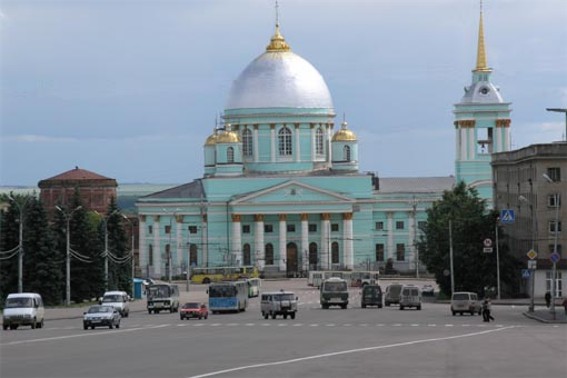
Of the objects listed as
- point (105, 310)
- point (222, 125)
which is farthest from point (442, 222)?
point (222, 125)

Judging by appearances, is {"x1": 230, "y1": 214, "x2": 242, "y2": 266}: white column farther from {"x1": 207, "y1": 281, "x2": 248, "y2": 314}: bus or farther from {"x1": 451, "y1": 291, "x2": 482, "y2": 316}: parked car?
{"x1": 451, "y1": 291, "x2": 482, "y2": 316}: parked car

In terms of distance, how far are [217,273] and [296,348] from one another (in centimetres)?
10173

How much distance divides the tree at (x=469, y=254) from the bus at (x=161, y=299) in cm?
1822

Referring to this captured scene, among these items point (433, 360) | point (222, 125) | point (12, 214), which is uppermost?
point (222, 125)

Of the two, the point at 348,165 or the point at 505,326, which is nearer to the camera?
the point at 505,326

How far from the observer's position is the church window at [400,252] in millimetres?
165500

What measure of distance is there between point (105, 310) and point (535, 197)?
40.5 meters

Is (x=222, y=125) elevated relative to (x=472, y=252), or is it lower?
elevated

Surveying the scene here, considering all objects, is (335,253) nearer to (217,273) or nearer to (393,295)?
(217,273)

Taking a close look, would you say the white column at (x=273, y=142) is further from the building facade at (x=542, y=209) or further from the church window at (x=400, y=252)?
the building facade at (x=542, y=209)

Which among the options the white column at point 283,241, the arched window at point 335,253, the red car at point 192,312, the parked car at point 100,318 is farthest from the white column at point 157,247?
the parked car at point 100,318

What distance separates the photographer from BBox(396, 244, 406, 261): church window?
166 metres

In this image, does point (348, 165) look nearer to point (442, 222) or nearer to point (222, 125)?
point (222, 125)

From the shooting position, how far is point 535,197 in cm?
10062
